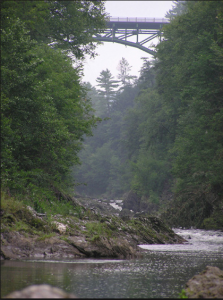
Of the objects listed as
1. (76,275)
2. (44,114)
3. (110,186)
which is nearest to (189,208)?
(44,114)

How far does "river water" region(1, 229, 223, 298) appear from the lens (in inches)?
213

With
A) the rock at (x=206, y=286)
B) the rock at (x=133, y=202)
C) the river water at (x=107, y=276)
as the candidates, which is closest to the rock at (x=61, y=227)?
the river water at (x=107, y=276)

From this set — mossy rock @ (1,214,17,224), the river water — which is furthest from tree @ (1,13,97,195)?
the river water

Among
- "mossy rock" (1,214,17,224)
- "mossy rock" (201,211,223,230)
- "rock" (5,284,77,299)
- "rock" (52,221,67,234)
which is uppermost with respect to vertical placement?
"rock" (5,284,77,299)

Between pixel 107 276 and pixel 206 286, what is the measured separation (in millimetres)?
2236

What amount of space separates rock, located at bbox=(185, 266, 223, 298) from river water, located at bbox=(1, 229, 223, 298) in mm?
356

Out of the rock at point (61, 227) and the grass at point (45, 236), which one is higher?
the grass at point (45, 236)

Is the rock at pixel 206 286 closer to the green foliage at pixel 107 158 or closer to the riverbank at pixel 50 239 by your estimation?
the riverbank at pixel 50 239

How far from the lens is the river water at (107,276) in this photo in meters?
5.41

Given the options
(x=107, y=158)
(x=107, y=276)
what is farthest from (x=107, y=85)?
(x=107, y=276)

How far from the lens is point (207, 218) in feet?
72.9

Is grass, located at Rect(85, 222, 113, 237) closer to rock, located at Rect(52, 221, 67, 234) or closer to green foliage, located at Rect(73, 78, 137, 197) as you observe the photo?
rock, located at Rect(52, 221, 67, 234)

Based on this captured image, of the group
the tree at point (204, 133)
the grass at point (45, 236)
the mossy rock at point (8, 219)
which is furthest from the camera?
the tree at point (204, 133)

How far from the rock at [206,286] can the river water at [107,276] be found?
356mm
